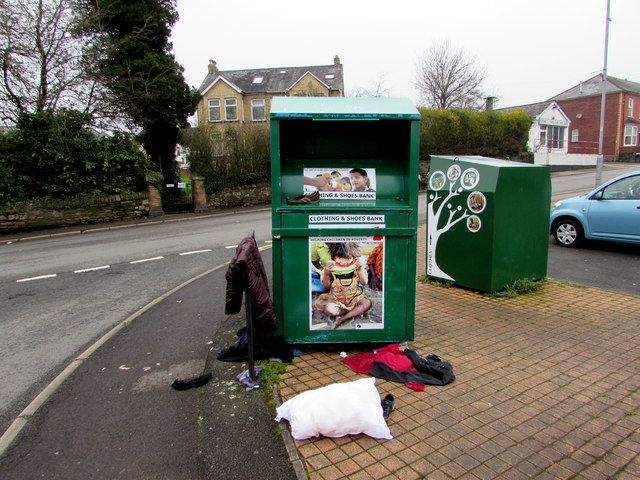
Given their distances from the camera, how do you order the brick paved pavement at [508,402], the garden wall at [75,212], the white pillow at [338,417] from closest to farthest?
the brick paved pavement at [508,402] → the white pillow at [338,417] → the garden wall at [75,212]

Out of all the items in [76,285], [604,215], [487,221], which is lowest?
[76,285]

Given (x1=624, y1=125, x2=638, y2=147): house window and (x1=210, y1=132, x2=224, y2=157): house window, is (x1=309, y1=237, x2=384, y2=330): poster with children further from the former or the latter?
(x1=624, y1=125, x2=638, y2=147): house window

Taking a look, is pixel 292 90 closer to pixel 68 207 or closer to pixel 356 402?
pixel 68 207

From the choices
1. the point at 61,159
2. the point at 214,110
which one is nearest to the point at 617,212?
the point at 61,159

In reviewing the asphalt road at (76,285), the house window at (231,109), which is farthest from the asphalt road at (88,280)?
the house window at (231,109)

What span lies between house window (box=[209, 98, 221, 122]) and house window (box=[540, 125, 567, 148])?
101ft

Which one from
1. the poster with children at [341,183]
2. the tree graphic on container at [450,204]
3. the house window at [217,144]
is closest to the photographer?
the poster with children at [341,183]

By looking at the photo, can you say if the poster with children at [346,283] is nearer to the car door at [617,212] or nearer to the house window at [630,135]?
the car door at [617,212]

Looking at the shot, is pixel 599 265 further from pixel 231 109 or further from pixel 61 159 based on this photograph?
pixel 231 109

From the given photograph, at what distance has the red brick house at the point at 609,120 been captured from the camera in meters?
48.9

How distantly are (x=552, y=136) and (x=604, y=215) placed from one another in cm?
4222

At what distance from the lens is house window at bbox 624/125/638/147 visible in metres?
49.9

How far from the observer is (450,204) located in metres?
6.29

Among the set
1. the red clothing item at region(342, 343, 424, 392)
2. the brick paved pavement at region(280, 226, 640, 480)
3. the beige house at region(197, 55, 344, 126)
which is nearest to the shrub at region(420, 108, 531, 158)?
the beige house at region(197, 55, 344, 126)
